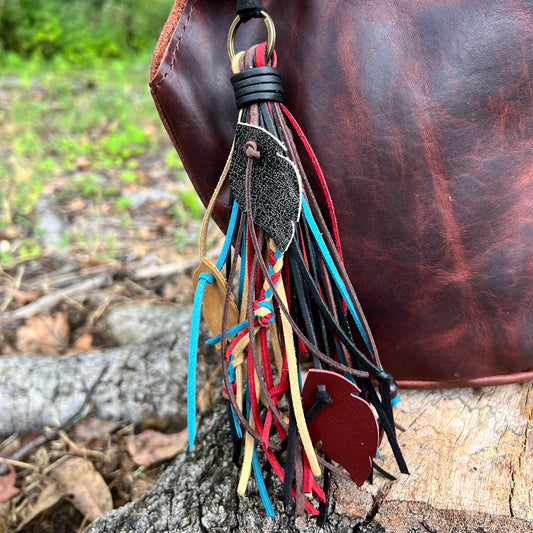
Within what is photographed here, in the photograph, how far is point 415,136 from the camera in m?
0.60

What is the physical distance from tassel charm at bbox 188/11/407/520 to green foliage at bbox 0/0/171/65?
3.77 metres

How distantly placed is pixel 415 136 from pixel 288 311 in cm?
26

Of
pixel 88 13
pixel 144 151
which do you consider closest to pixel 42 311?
pixel 144 151

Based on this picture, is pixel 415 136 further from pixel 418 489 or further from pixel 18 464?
pixel 18 464

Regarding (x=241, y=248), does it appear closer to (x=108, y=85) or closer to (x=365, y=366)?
(x=365, y=366)

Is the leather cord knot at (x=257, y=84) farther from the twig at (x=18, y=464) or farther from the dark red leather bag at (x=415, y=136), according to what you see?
the twig at (x=18, y=464)

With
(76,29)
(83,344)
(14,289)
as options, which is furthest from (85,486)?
(76,29)

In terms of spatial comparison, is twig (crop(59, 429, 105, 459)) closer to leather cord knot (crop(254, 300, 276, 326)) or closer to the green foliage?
leather cord knot (crop(254, 300, 276, 326))

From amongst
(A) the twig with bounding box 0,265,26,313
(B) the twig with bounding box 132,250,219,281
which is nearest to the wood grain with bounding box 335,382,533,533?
(B) the twig with bounding box 132,250,219,281

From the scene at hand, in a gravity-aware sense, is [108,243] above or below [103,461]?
above

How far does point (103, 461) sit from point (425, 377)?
54cm

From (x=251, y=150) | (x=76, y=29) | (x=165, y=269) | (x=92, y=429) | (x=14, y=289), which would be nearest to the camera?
(x=251, y=150)

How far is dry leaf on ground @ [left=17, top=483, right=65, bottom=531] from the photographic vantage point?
754 millimetres

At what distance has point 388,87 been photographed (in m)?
0.60
